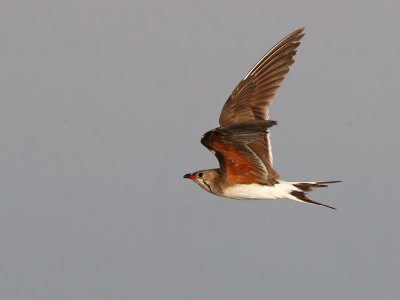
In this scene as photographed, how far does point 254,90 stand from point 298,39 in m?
1.17

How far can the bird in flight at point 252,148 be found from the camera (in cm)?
1205

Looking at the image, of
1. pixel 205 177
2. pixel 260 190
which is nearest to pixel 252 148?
pixel 260 190

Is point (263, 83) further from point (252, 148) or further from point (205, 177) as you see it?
point (205, 177)

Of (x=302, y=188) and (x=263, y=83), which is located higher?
(x=263, y=83)

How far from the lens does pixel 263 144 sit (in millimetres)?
12719

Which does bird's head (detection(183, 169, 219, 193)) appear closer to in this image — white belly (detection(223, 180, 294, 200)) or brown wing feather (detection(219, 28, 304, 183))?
white belly (detection(223, 180, 294, 200))

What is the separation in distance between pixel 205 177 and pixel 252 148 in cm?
105

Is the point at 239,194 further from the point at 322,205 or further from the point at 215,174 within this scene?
the point at 322,205

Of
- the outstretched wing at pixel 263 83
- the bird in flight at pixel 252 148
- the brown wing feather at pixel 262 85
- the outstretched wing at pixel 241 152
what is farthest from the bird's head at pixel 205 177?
the outstretched wing at pixel 263 83

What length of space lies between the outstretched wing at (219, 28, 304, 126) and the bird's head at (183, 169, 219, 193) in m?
1.06

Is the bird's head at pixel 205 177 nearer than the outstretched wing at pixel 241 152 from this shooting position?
No

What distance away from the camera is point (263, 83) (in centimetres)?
1349

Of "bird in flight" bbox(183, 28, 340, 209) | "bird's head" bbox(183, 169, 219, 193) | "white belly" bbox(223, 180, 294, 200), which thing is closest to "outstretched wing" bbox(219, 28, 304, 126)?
"bird in flight" bbox(183, 28, 340, 209)

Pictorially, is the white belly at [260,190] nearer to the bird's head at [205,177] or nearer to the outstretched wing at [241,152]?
the outstretched wing at [241,152]
